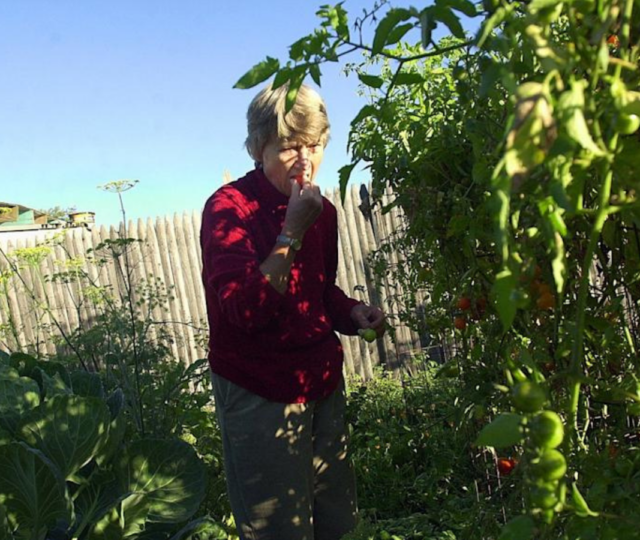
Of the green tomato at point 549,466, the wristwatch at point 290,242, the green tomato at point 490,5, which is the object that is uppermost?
the green tomato at point 490,5

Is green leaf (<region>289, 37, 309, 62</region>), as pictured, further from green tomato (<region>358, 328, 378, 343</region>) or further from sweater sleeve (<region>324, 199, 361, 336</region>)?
sweater sleeve (<region>324, 199, 361, 336</region>)

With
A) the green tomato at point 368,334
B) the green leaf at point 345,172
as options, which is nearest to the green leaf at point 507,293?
the green leaf at point 345,172

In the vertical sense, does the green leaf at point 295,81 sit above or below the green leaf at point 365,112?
above

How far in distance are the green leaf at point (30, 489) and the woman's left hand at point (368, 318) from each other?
1.01 metres

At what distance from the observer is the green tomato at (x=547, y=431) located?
564mm

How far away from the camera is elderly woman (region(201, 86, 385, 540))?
2.21 meters

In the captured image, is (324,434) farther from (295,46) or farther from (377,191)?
(295,46)

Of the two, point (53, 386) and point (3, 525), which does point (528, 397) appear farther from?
point (53, 386)

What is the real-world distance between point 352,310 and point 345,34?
1698mm

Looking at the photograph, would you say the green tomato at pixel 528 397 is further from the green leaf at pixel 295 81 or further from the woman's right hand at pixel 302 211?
the woman's right hand at pixel 302 211

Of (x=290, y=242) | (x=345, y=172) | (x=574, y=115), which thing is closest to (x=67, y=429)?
(x=290, y=242)

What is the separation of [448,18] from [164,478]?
195 cm

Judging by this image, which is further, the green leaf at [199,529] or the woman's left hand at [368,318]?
the woman's left hand at [368,318]

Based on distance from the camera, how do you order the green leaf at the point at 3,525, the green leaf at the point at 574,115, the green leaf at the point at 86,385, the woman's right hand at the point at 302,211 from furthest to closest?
the green leaf at the point at 86,385 < the woman's right hand at the point at 302,211 < the green leaf at the point at 3,525 < the green leaf at the point at 574,115
